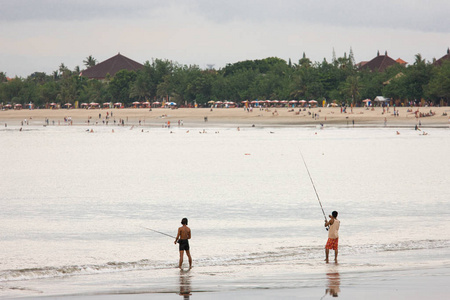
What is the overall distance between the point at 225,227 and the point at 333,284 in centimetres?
843

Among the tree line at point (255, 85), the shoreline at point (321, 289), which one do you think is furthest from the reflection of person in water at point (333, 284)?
the tree line at point (255, 85)

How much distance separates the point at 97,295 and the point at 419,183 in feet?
77.9

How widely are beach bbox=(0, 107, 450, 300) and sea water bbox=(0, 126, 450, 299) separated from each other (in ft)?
0.17

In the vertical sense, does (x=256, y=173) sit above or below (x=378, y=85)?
below

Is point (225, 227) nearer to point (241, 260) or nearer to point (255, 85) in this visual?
point (241, 260)

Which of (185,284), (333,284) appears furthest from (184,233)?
(333,284)

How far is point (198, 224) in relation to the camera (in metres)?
21.2

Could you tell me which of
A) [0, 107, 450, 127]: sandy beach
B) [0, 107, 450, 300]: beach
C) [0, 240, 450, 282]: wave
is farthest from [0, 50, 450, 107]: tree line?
[0, 240, 450, 282]: wave

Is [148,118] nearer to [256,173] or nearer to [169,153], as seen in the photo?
[169,153]

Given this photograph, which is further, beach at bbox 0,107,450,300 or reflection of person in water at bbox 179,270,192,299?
beach at bbox 0,107,450,300

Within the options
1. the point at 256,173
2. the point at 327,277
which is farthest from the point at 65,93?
the point at 327,277

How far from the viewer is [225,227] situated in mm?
20688

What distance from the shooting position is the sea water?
46.4 feet

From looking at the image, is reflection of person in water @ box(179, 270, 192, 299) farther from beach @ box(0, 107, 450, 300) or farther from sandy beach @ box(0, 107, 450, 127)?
sandy beach @ box(0, 107, 450, 127)
